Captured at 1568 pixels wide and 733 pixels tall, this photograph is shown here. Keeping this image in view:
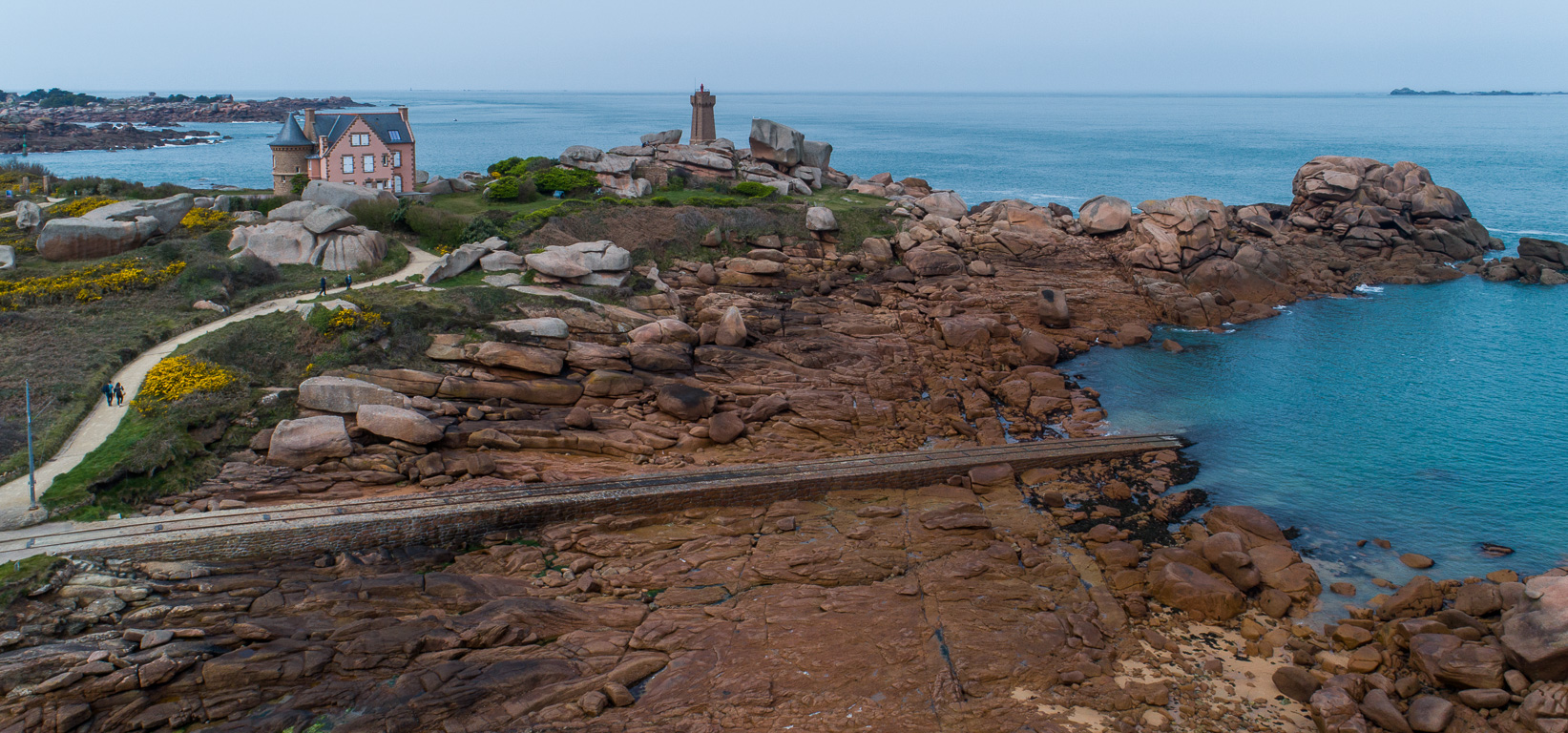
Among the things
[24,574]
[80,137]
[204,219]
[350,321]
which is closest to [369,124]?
[204,219]

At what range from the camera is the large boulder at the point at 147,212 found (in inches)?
1647

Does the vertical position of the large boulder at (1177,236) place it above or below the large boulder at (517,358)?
above

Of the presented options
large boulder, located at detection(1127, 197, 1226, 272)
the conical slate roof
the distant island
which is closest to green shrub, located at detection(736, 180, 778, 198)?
large boulder, located at detection(1127, 197, 1226, 272)

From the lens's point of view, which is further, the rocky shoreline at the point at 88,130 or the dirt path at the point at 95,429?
the rocky shoreline at the point at 88,130

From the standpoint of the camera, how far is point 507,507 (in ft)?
85.6

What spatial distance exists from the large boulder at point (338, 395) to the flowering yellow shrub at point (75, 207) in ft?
80.6

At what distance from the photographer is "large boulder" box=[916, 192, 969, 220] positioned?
6003cm

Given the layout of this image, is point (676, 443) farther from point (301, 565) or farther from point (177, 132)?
point (177, 132)

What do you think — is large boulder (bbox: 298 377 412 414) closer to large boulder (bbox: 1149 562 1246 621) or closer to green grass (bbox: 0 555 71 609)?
green grass (bbox: 0 555 71 609)

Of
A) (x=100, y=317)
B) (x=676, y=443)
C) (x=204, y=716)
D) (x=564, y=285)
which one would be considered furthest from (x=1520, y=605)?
(x=100, y=317)

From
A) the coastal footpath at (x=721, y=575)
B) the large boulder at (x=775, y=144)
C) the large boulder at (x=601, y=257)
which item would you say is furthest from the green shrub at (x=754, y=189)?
the large boulder at (x=601, y=257)

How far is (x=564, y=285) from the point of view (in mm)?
41781

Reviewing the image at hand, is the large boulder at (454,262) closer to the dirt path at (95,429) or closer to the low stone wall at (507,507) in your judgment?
the dirt path at (95,429)

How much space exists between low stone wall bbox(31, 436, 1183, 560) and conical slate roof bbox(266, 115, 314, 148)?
1426 inches
